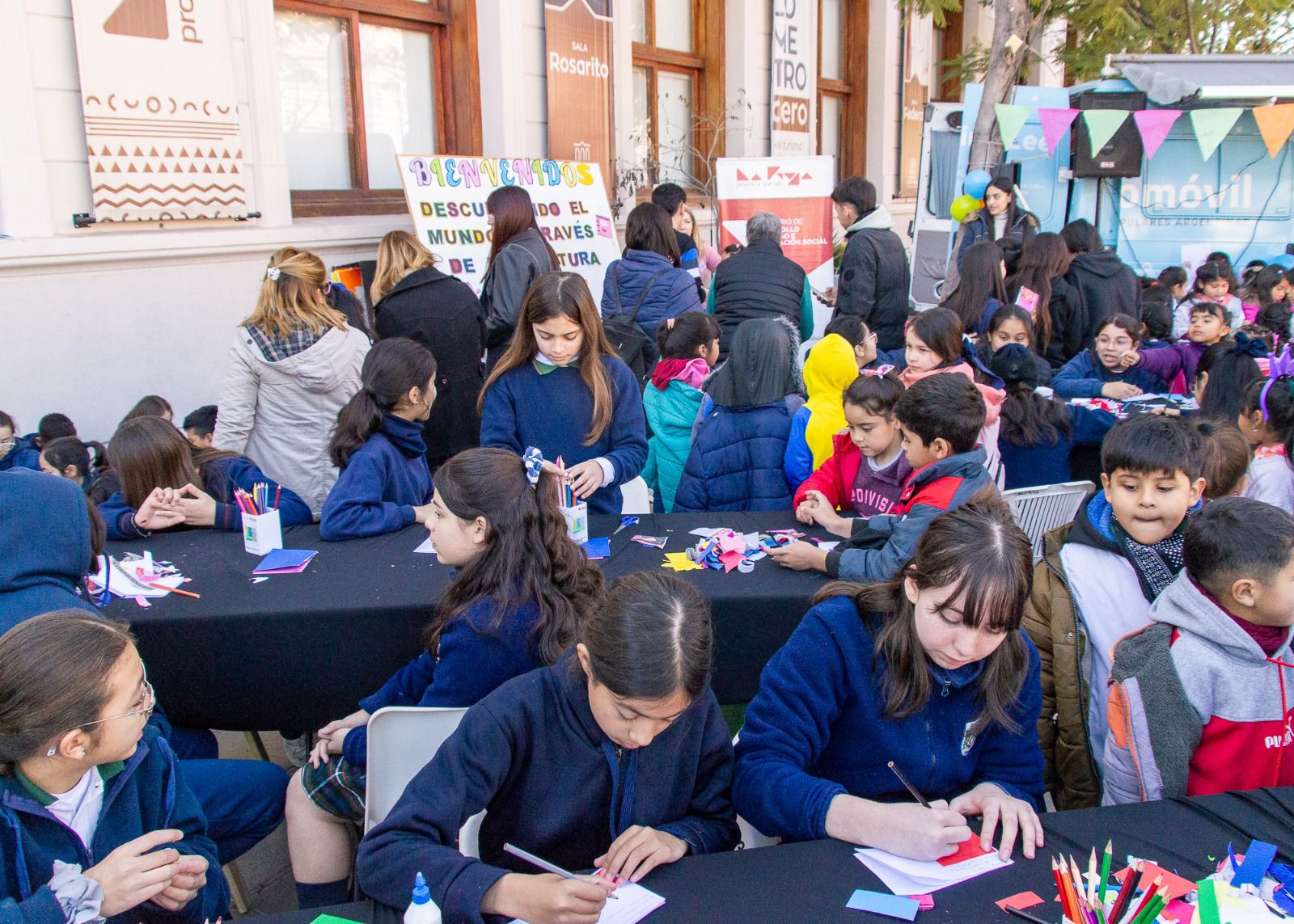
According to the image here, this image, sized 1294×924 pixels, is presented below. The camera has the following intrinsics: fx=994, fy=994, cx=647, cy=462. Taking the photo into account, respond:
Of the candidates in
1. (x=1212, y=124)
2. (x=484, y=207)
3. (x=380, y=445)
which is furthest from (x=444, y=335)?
(x=1212, y=124)

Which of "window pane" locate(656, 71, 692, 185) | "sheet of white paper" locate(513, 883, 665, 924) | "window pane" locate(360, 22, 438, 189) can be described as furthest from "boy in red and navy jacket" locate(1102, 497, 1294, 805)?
"window pane" locate(656, 71, 692, 185)

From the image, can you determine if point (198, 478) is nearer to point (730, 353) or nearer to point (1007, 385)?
point (730, 353)

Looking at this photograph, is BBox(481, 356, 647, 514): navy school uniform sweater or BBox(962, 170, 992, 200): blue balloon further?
BBox(962, 170, 992, 200): blue balloon

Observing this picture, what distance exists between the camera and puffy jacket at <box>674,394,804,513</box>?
133 inches

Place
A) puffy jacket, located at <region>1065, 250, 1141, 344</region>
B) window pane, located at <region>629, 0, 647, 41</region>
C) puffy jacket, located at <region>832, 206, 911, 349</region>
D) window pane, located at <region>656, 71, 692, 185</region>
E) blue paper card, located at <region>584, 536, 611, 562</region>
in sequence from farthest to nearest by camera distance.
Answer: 1. window pane, located at <region>656, 71, 692, 185</region>
2. window pane, located at <region>629, 0, 647, 41</region>
3. puffy jacket, located at <region>832, 206, 911, 349</region>
4. puffy jacket, located at <region>1065, 250, 1141, 344</region>
5. blue paper card, located at <region>584, 536, 611, 562</region>

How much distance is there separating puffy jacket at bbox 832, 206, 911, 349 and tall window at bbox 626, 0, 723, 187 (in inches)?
131

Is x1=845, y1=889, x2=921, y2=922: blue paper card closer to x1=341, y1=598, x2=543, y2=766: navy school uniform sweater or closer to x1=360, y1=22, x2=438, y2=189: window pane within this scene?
x1=341, y1=598, x2=543, y2=766: navy school uniform sweater

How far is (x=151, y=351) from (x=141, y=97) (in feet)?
4.00

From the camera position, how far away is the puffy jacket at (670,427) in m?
3.88

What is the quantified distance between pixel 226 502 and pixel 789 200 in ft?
19.6

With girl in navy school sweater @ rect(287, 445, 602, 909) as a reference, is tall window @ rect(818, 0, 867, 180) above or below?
above

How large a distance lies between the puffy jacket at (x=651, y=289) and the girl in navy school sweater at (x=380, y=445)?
2.14 meters

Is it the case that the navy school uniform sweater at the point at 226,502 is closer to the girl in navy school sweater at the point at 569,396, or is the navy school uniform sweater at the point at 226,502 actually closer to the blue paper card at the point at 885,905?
the girl in navy school sweater at the point at 569,396

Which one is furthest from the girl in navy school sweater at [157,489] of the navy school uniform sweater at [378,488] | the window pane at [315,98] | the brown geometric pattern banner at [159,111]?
the window pane at [315,98]
